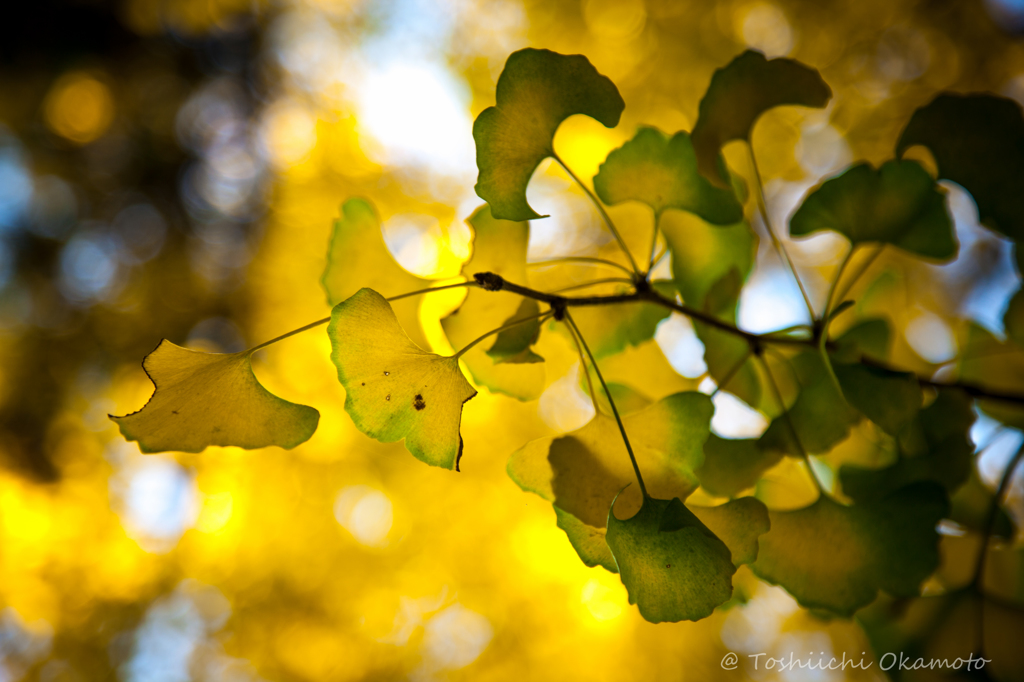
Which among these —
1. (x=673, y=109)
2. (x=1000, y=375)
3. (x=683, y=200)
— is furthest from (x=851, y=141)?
(x=683, y=200)

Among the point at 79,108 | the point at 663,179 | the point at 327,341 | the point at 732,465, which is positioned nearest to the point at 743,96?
the point at 663,179

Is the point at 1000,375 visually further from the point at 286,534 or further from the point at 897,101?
the point at 286,534

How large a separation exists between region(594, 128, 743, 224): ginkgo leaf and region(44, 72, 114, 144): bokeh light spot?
136 centimetres

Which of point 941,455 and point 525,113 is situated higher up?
point 525,113

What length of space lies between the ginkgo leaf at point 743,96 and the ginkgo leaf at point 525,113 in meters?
0.07

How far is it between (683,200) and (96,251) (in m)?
1.33

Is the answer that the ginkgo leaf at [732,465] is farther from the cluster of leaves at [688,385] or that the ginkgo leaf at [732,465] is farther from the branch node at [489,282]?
the branch node at [489,282]

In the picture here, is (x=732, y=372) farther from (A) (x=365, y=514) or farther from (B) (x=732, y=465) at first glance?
(A) (x=365, y=514)

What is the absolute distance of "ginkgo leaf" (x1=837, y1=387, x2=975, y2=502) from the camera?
0.26 metres

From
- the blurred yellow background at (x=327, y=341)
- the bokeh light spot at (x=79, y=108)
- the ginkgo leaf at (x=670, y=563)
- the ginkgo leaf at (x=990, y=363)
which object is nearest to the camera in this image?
the ginkgo leaf at (x=670, y=563)

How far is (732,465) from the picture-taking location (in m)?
0.25

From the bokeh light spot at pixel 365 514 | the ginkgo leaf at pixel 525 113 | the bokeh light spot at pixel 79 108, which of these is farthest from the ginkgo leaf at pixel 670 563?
the bokeh light spot at pixel 79 108

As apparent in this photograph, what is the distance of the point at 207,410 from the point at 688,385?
24 cm

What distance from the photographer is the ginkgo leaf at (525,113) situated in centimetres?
19
